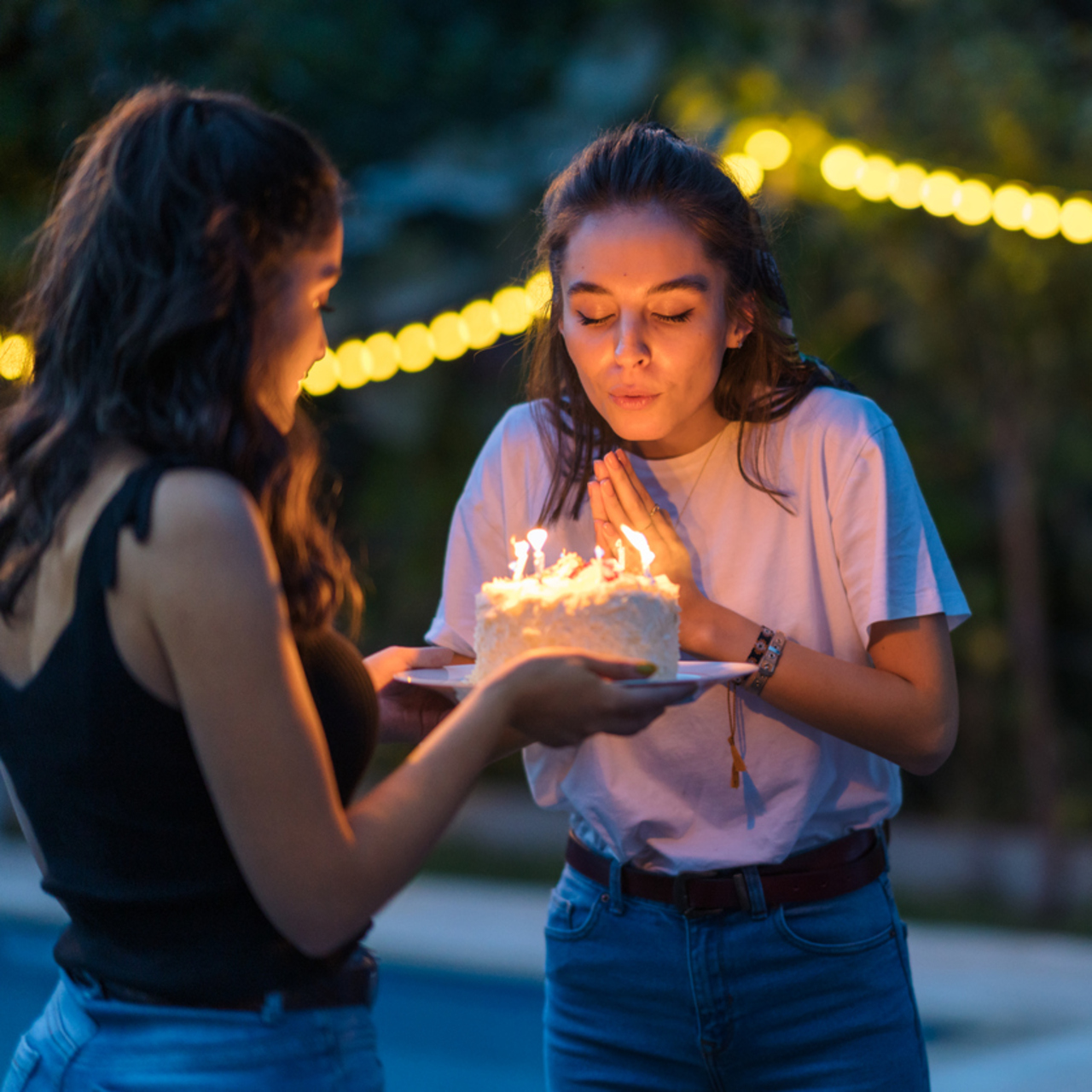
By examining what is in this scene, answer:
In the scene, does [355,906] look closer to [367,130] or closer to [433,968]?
[433,968]

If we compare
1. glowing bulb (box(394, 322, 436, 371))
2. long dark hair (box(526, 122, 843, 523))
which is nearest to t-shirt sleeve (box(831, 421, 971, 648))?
long dark hair (box(526, 122, 843, 523))

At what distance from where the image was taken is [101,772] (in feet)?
4.22

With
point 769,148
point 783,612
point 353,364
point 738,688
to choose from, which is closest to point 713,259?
point 783,612

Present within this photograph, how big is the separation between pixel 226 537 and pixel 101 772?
280 mm

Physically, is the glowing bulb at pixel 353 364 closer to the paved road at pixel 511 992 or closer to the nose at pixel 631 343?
the paved road at pixel 511 992

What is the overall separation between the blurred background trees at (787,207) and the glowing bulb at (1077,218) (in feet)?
1.76

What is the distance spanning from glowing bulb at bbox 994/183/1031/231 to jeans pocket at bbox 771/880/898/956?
348 centimetres

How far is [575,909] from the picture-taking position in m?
1.97

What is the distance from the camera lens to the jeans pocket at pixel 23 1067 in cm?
138

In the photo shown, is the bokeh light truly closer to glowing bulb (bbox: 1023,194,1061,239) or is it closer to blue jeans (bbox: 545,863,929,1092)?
glowing bulb (bbox: 1023,194,1061,239)

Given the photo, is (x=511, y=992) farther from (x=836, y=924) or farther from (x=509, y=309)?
(x=836, y=924)

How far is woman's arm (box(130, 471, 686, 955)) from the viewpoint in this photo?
1211 millimetres

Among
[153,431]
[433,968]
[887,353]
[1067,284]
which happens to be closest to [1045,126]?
[1067,284]

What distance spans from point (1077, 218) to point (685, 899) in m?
3.68
